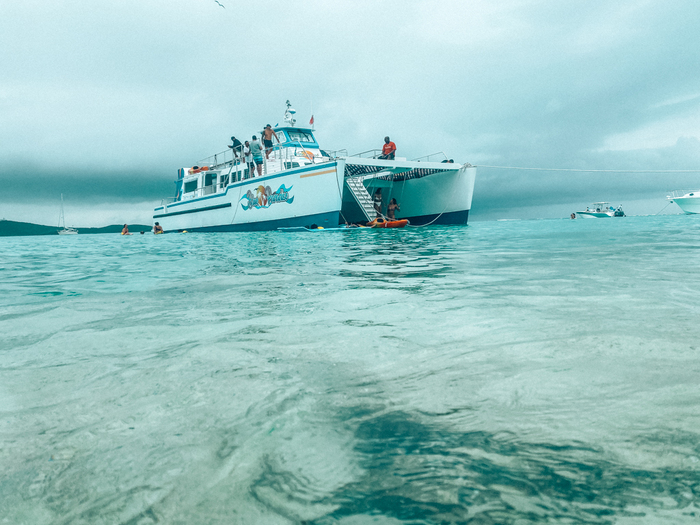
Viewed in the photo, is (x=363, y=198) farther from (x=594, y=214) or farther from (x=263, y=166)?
(x=594, y=214)

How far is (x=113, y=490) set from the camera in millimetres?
855

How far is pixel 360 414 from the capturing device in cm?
112

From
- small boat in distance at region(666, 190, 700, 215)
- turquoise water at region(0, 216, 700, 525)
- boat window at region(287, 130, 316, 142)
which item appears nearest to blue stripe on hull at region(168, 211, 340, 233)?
boat window at region(287, 130, 316, 142)

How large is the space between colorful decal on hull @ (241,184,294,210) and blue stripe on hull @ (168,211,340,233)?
0.68 meters

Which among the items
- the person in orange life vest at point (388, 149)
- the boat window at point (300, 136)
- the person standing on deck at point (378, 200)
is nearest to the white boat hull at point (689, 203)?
the person standing on deck at point (378, 200)

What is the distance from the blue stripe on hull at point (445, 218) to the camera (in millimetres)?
16500

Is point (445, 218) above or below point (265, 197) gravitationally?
below

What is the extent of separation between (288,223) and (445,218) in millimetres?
6354

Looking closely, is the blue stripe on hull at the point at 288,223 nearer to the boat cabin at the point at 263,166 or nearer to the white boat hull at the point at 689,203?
the boat cabin at the point at 263,166

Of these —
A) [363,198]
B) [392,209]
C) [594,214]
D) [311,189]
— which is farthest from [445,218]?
[594,214]

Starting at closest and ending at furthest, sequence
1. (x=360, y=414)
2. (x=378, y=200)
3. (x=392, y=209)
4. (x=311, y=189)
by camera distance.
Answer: (x=360, y=414), (x=311, y=189), (x=392, y=209), (x=378, y=200)

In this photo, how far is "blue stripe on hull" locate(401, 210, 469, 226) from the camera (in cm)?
1650

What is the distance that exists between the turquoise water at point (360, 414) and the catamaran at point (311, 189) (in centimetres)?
1165

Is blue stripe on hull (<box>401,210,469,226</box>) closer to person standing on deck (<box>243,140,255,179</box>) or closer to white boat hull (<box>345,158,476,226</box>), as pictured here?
white boat hull (<box>345,158,476,226</box>)
